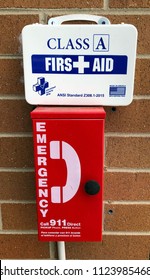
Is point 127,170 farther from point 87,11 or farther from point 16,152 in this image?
point 87,11

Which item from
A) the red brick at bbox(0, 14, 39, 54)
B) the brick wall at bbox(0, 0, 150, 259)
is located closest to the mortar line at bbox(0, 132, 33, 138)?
the brick wall at bbox(0, 0, 150, 259)

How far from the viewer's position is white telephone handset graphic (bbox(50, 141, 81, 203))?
77cm

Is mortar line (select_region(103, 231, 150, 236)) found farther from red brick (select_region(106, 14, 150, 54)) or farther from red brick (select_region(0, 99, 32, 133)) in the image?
red brick (select_region(106, 14, 150, 54))

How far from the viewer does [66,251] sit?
1004mm

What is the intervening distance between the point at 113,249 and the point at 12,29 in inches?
27.3

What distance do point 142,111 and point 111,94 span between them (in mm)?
123

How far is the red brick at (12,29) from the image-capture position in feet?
2.64

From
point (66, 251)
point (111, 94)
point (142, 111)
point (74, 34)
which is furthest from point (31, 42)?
point (66, 251)

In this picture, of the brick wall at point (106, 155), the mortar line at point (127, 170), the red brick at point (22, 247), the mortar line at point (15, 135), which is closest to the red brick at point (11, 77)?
the brick wall at point (106, 155)

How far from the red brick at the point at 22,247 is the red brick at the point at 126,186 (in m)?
0.26

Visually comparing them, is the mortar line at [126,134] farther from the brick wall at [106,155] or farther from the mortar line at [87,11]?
the mortar line at [87,11]

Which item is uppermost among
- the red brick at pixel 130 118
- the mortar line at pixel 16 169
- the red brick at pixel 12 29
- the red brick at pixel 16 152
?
the red brick at pixel 12 29

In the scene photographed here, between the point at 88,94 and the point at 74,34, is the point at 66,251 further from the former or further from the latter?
the point at 74,34

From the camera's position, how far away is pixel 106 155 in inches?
35.3
